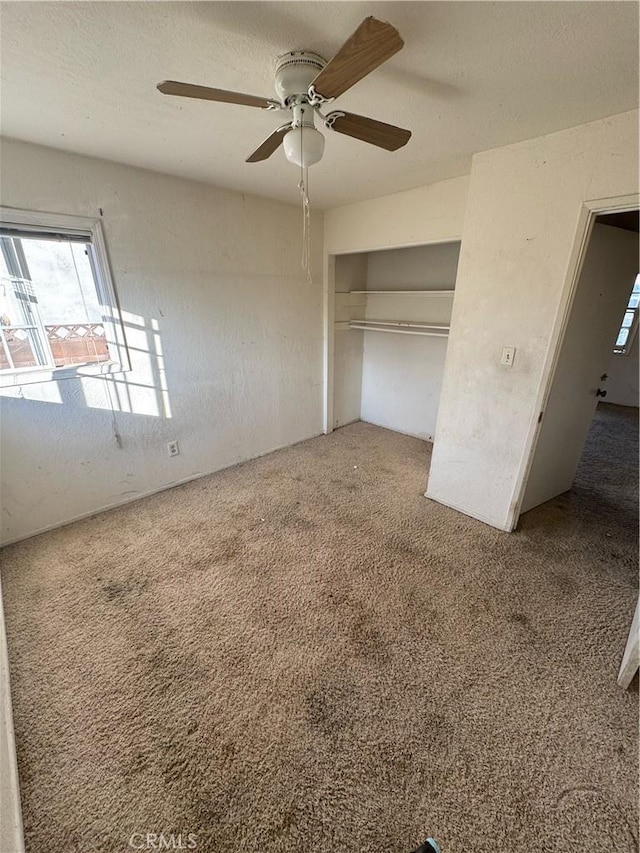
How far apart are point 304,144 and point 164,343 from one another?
185 centimetres

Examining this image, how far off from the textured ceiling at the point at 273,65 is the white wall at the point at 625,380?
473cm

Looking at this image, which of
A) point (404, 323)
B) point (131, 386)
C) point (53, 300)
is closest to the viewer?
point (53, 300)

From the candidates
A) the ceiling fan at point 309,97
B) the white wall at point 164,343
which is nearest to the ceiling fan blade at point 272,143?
the ceiling fan at point 309,97

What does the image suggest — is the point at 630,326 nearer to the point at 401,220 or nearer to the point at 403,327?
the point at 403,327

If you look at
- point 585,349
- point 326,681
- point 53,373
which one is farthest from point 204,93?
point 585,349

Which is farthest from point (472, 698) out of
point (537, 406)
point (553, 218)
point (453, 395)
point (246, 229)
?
point (246, 229)

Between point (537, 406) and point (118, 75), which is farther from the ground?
point (118, 75)

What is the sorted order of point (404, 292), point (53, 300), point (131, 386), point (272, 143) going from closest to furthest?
point (272, 143) < point (53, 300) < point (131, 386) < point (404, 292)

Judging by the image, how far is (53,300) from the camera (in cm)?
212

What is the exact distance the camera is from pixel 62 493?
7.77 ft

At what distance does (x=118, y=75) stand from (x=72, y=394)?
1.77 m

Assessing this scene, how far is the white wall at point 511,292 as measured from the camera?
5.38ft

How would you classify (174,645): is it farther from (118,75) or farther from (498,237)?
(498,237)

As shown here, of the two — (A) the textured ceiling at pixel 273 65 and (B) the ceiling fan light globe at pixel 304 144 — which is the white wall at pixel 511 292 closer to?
(A) the textured ceiling at pixel 273 65
